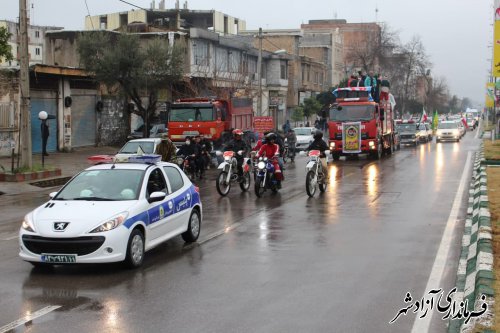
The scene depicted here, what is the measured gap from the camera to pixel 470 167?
28328mm

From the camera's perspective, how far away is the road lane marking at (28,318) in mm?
6891

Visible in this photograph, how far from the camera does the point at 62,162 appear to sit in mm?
29984

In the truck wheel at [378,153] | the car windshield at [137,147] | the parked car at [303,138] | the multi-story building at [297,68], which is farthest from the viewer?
the multi-story building at [297,68]

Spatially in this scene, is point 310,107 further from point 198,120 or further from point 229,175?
point 229,175

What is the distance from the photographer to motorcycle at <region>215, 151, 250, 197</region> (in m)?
18.8

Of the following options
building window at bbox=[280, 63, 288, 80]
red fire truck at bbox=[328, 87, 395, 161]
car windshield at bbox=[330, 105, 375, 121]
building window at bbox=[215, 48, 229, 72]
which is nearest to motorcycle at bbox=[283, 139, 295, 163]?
red fire truck at bbox=[328, 87, 395, 161]

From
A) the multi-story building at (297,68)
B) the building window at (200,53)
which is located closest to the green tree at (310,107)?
the multi-story building at (297,68)

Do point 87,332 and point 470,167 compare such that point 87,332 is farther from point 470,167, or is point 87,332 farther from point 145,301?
point 470,167

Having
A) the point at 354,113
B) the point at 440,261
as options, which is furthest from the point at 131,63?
the point at 440,261

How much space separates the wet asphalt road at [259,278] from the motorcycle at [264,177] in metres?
2.49

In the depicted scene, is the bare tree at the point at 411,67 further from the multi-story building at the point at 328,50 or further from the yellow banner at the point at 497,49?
the yellow banner at the point at 497,49

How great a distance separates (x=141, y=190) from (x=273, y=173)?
8.97 meters

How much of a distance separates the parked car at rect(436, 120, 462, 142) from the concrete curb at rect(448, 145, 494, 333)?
41816 millimetres

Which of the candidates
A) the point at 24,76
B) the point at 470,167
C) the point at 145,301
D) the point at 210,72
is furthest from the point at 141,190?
the point at 210,72
